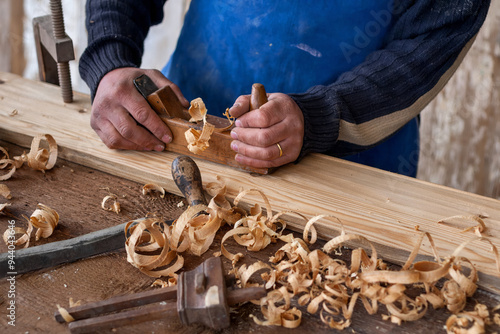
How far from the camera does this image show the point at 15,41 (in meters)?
3.45

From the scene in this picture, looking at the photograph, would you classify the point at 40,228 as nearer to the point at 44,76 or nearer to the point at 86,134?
the point at 86,134

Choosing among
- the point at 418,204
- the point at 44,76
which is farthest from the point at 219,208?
the point at 44,76

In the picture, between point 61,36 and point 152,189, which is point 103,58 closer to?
point 61,36

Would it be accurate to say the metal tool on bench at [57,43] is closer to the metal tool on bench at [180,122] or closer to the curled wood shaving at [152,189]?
the metal tool on bench at [180,122]

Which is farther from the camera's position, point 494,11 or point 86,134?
point 494,11

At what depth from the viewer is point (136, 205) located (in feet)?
3.68

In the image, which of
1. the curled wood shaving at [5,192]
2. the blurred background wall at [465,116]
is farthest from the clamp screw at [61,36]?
the blurred background wall at [465,116]

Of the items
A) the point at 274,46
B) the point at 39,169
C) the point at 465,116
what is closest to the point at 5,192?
the point at 39,169

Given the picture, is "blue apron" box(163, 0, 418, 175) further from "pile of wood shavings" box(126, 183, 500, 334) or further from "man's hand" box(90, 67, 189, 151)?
"pile of wood shavings" box(126, 183, 500, 334)

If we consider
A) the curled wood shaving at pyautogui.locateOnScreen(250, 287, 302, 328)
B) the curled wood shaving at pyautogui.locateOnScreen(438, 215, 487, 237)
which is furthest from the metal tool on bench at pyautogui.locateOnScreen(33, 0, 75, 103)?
the curled wood shaving at pyautogui.locateOnScreen(438, 215, 487, 237)

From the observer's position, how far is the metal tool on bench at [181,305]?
77 centimetres

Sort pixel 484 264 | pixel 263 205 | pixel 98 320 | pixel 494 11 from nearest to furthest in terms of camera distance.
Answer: pixel 98 320 → pixel 484 264 → pixel 263 205 → pixel 494 11

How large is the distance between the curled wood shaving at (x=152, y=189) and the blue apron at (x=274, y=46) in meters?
0.51

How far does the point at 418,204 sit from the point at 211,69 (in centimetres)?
81
